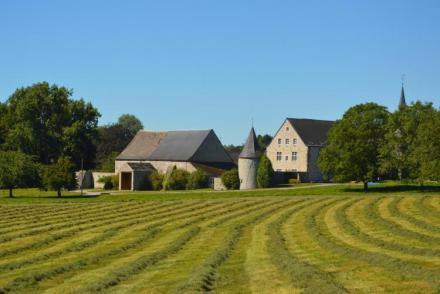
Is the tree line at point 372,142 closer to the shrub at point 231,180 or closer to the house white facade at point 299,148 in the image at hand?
the shrub at point 231,180

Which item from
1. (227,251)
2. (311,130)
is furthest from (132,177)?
(227,251)

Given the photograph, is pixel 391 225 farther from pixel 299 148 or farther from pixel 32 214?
pixel 299 148

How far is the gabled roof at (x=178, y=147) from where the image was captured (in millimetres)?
93812

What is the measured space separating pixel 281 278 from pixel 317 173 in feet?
261

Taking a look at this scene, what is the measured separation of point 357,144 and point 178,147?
33101mm

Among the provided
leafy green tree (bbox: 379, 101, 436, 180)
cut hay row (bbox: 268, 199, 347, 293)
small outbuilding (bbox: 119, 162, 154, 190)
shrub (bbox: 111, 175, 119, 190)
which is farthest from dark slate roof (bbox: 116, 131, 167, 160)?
cut hay row (bbox: 268, 199, 347, 293)

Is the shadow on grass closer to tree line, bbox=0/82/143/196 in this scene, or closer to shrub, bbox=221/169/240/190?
shrub, bbox=221/169/240/190

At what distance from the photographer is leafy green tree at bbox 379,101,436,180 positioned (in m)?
67.8

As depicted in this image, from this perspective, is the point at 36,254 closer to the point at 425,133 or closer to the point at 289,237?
the point at 289,237

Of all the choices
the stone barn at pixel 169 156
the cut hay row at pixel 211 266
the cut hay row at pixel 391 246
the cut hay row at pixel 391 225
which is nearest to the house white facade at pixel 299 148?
the stone barn at pixel 169 156

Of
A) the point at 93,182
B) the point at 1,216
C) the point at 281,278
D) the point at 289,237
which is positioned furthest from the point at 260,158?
the point at 281,278

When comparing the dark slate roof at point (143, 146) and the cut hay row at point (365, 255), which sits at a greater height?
the dark slate roof at point (143, 146)

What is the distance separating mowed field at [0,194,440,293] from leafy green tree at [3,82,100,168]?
200 feet

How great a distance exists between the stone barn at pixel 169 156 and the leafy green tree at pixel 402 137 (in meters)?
25.7
